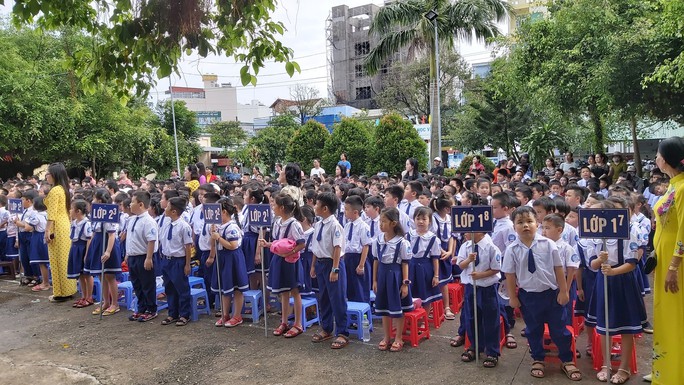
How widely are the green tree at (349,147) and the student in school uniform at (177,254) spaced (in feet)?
43.2

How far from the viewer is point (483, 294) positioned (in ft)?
17.0

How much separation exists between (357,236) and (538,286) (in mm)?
2440

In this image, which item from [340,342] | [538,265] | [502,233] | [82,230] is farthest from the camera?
[82,230]

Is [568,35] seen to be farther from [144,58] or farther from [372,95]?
[372,95]

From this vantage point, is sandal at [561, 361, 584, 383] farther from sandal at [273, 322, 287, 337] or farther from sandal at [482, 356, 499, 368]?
sandal at [273, 322, 287, 337]

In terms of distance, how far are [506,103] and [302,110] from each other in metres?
26.1

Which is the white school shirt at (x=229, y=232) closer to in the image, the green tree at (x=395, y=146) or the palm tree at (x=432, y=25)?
the green tree at (x=395, y=146)

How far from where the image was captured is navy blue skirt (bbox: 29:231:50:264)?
8930 mm

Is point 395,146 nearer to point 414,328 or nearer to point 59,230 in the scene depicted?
point 59,230

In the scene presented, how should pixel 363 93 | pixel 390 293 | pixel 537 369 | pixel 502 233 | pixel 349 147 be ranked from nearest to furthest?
pixel 537 369
pixel 390 293
pixel 502 233
pixel 349 147
pixel 363 93

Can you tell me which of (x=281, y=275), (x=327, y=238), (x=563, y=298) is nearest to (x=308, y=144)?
(x=281, y=275)

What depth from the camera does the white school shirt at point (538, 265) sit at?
4637mm

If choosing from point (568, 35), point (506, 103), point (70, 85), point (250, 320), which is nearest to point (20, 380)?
point (250, 320)

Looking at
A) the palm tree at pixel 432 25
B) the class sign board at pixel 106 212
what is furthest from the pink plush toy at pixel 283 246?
the palm tree at pixel 432 25
